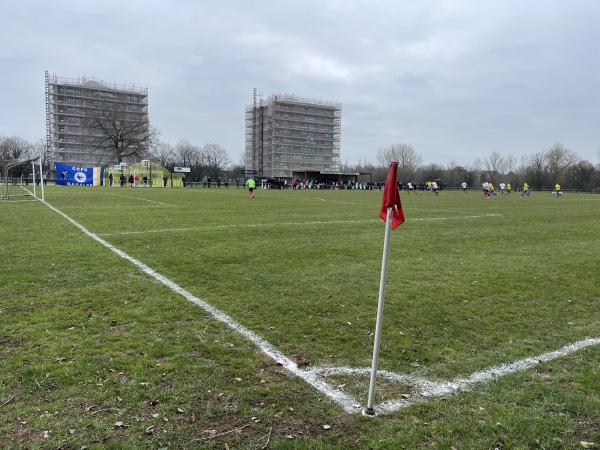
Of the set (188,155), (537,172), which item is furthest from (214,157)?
(537,172)

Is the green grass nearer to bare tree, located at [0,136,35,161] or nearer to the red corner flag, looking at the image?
the red corner flag

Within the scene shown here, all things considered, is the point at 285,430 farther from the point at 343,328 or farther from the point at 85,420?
the point at 343,328

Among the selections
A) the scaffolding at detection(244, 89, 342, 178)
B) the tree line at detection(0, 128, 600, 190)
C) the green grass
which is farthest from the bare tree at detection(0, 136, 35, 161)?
the green grass

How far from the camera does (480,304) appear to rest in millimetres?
6113

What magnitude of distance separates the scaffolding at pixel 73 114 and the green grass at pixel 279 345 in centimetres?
10252

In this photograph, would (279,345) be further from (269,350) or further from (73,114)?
(73,114)

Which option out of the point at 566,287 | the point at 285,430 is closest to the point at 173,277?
the point at 285,430

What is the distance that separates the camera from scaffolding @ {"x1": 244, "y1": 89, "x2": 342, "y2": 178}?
4739 inches

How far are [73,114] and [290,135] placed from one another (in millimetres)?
55226

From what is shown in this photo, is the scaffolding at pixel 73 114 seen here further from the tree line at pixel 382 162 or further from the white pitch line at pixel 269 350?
the white pitch line at pixel 269 350

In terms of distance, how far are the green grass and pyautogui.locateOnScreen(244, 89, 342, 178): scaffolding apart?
4377 inches

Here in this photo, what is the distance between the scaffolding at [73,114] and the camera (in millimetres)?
102625

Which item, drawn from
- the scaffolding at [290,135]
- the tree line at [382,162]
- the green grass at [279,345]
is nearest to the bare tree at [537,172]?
the tree line at [382,162]

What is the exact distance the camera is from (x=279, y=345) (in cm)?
449
